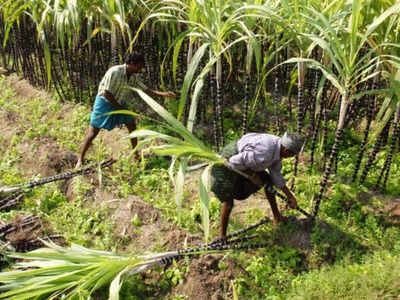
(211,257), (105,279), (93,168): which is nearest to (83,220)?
(93,168)

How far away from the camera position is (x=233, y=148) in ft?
8.25

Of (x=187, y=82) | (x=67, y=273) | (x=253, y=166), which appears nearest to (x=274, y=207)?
(x=253, y=166)

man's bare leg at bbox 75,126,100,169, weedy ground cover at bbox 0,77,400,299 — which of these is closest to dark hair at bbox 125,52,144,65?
man's bare leg at bbox 75,126,100,169

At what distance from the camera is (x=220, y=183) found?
2518 millimetres

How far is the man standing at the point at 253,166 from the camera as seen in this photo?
2.34m

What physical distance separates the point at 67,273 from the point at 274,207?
144 centimetres

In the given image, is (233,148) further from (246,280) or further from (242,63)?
(242,63)

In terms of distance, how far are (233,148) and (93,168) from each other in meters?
1.65

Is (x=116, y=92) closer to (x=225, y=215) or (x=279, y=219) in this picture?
(x=225, y=215)

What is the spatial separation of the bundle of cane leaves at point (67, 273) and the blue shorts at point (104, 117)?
4.80ft

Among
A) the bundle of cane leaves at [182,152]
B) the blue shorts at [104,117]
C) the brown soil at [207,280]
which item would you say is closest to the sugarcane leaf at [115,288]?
the brown soil at [207,280]

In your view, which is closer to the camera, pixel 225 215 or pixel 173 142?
pixel 173 142

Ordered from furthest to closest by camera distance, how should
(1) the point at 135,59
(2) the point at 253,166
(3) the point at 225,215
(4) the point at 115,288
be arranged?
(1) the point at 135,59 < (3) the point at 225,215 < (2) the point at 253,166 < (4) the point at 115,288

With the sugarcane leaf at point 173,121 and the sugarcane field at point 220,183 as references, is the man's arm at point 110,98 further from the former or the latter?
the sugarcane leaf at point 173,121
